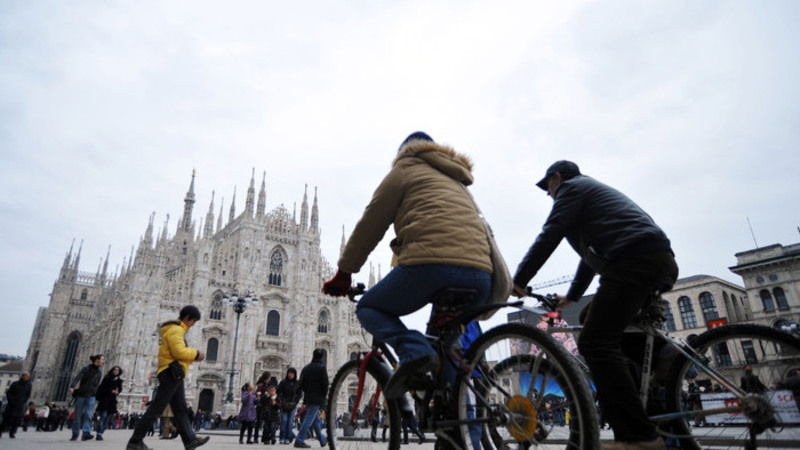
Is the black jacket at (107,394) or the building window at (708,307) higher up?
the building window at (708,307)

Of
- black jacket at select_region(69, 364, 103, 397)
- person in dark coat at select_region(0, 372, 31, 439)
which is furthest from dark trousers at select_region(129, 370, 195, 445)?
person in dark coat at select_region(0, 372, 31, 439)

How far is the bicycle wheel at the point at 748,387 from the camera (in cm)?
205

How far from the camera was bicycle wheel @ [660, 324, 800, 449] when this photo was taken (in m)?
2.05

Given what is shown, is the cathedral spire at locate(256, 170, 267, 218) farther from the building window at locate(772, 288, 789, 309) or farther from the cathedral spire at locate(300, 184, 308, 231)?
the building window at locate(772, 288, 789, 309)

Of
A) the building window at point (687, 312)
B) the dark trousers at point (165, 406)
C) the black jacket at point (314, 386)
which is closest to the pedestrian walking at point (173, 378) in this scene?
the dark trousers at point (165, 406)

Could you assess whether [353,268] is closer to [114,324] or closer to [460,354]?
[460,354]

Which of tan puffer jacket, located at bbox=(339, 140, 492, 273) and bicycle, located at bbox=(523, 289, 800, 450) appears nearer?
bicycle, located at bbox=(523, 289, 800, 450)

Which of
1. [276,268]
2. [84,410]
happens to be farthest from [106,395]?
[276,268]

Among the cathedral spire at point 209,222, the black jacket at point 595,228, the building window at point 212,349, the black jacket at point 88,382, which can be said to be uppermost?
the cathedral spire at point 209,222

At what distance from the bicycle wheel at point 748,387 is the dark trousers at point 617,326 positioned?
284 millimetres

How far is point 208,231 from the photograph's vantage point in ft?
116

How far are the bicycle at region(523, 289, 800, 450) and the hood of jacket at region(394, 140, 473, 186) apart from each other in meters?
0.84

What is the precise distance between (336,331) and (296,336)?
3894 mm

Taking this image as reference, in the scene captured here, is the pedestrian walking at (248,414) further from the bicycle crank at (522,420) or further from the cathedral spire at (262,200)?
the cathedral spire at (262,200)
